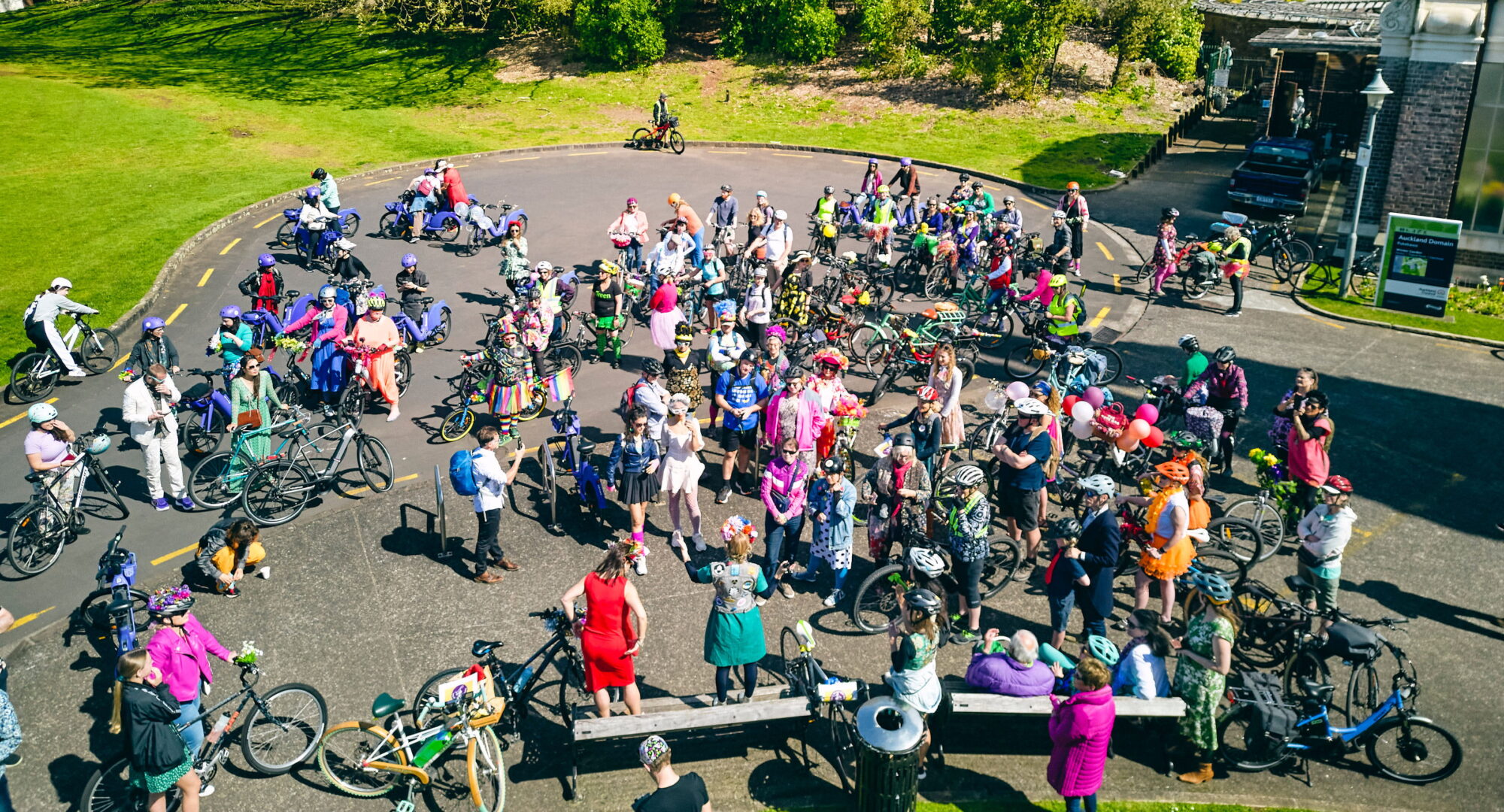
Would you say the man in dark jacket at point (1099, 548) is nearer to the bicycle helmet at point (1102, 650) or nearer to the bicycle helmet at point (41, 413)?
the bicycle helmet at point (1102, 650)

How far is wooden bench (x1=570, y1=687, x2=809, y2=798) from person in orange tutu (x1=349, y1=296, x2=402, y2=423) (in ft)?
27.4

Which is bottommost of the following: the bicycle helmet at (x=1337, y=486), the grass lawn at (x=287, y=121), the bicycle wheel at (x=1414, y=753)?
the bicycle wheel at (x=1414, y=753)

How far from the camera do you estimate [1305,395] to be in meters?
12.6

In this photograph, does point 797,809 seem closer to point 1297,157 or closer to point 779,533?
point 779,533

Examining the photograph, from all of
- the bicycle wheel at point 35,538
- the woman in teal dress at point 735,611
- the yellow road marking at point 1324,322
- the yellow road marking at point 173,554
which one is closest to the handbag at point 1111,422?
the woman in teal dress at point 735,611

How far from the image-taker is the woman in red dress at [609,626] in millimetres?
9039

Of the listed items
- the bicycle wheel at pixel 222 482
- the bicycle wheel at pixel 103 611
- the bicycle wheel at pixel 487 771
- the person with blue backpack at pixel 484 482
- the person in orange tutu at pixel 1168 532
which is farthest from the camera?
the bicycle wheel at pixel 222 482

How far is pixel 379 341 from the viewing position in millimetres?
15805

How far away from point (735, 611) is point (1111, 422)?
6348mm

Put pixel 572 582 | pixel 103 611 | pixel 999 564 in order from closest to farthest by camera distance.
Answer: pixel 103 611
pixel 999 564
pixel 572 582

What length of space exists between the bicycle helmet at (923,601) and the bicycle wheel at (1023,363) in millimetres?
9099

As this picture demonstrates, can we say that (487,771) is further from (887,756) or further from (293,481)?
(293,481)

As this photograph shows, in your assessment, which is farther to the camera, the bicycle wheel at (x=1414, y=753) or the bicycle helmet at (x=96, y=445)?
the bicycle helmet at (x=96, y=445)

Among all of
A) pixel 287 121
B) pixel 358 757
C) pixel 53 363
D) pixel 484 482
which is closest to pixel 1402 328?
pixel 484 482
